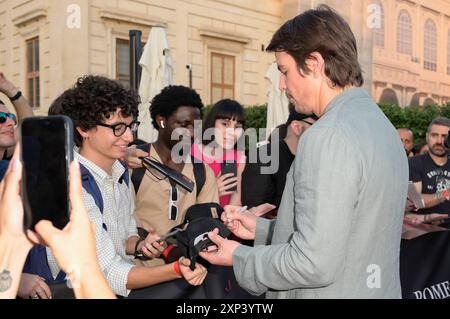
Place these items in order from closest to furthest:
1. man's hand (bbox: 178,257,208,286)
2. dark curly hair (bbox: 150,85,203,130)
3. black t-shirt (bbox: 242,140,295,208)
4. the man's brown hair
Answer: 1. the man's brown hair
2. man's hand (bbox: 178,257,208,286)
3. black t-shirt (bbox: 242,140,295,208)
4. dark curly hair (bbox: 150,85,203,130)

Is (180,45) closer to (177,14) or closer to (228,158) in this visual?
(177,14)

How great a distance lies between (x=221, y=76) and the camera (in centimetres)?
1836

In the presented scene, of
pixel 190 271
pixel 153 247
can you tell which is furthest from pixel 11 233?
pixel 153 247

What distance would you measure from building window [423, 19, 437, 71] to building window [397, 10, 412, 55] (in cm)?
212

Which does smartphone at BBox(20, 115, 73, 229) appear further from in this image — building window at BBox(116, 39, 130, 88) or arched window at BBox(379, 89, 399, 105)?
arched window at BBox(379, 89, 399, 105)

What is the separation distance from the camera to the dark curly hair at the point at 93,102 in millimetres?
2869

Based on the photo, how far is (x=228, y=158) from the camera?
513 cm

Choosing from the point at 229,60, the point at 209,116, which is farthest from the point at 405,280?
the point at 229,60

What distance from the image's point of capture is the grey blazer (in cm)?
162

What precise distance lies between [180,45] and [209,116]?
40.1ft

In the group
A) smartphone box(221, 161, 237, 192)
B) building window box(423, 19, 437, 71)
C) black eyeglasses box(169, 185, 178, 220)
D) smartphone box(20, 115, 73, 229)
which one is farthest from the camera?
building window box(423, 19, 437, 71)

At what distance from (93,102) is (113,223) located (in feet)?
2.35

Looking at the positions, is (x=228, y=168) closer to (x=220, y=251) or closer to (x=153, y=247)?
(x=153, y=247)

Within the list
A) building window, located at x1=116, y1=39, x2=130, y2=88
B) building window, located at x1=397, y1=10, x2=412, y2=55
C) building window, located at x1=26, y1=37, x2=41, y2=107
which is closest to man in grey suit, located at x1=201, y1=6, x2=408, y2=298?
building window, located at x1=116, y1=39, x2=130, y2=88
